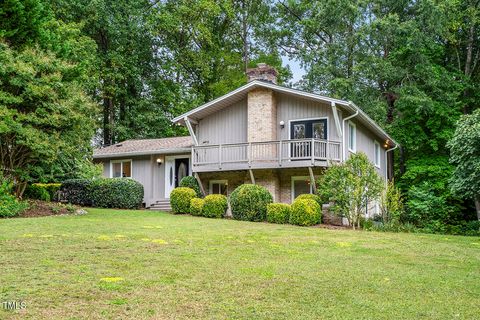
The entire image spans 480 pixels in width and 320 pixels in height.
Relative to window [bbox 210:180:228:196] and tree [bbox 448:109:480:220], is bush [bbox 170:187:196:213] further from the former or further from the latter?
tree [bbox 448:109:480:220]

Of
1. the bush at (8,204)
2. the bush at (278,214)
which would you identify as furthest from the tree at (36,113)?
the bush at (278,214)

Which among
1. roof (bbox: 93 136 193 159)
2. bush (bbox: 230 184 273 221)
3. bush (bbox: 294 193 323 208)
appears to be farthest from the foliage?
roof (bbox: 93 136 193 159)

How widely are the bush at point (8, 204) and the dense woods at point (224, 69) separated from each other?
2.99 feet

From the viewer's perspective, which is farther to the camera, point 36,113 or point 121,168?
point 121,168

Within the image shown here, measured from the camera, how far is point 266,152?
19.2m

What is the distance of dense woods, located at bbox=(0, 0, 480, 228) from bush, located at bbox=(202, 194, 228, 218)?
5010 mm

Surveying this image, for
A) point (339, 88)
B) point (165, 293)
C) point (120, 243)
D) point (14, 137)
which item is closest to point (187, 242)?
point (120, 243)

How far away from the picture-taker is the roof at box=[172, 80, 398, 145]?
18.7 metres

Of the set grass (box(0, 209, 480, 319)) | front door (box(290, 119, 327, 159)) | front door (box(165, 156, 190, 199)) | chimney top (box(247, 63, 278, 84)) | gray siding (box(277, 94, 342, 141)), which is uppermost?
chimney top (box(247, 63, 278, 84))

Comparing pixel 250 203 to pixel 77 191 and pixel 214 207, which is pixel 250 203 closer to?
pixel 214 207

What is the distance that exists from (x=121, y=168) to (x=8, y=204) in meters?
10.4

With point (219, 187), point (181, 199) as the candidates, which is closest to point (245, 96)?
point (219, 187)

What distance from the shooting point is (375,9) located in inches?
1100

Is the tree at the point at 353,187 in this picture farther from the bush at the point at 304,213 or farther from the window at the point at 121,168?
the window at the point at 121,168
